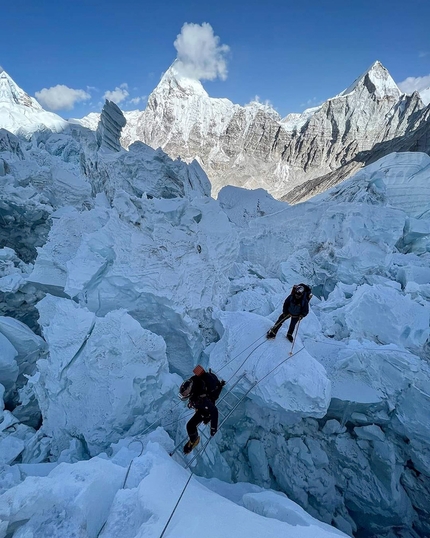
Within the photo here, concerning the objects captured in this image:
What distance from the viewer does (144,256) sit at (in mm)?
4543

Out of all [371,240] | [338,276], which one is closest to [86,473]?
[338,276]

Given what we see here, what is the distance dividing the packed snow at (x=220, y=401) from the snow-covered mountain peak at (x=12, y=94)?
34.1 meters

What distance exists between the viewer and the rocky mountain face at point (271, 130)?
3347 cm

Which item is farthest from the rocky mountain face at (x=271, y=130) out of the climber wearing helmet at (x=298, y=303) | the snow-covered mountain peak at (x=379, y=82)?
the climber wearing helmet at (x=298, y=303)

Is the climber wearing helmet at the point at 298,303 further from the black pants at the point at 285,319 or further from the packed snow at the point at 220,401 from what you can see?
the packed snow at the point at 220,401

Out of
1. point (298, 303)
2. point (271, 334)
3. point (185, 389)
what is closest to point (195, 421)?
point (185, 389)

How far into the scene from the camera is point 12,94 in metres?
29.6

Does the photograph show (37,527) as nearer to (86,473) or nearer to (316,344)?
(86,473)

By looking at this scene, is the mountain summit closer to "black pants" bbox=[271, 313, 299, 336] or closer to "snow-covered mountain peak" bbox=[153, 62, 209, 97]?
"snow-covered mountain peak" bbox=[153, 62, 209, 97]

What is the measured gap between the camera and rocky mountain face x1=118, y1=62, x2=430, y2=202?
33.5 meters

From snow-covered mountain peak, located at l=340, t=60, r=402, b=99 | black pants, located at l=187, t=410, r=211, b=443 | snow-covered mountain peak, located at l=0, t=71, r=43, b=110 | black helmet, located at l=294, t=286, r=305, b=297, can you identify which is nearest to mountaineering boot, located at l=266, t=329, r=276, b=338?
black helmet, located at l=294, t=286, r=305, b=297

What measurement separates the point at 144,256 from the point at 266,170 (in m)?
35.1

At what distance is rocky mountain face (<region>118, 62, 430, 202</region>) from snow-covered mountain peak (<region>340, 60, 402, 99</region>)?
11 centimetres

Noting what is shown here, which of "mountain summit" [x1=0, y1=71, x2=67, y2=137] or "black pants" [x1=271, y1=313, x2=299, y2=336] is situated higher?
"mountain summit" [x1=0, y1=71, x2=67, y2=137]
